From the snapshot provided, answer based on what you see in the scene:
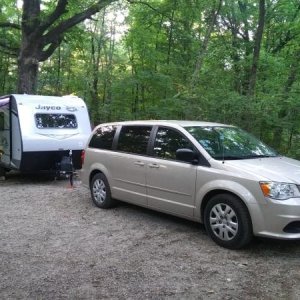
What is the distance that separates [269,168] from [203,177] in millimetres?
933

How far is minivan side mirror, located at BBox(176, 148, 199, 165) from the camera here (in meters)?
6.20

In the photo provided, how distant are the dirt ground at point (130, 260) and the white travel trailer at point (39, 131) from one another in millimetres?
3555

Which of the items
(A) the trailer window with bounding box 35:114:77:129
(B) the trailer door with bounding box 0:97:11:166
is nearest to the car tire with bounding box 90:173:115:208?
(A) the trailer window with bounding box 35:114:77:129

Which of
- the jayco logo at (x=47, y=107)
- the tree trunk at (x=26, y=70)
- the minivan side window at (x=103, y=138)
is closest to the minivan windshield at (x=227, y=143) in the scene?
the minivan side window at (x=103, y=138)

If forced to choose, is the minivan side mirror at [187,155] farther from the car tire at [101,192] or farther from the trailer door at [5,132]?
the trailer door at [5,132]

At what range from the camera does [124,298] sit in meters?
4.25

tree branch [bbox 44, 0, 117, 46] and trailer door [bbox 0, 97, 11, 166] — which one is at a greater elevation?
tree branch [bbox 44, 0, 117, 46]

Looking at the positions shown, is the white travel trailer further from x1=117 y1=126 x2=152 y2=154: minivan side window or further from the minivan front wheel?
the minivan front wheel

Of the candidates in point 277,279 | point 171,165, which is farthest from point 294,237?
point 171,165

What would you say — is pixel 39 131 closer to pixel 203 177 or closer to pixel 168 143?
pixel 168 143

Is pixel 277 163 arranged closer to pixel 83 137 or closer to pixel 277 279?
pixel 277 279

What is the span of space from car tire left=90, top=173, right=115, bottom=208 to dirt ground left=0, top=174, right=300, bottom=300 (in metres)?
0.30

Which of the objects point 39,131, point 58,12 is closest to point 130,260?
point 39,131

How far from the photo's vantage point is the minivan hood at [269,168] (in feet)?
17.9
